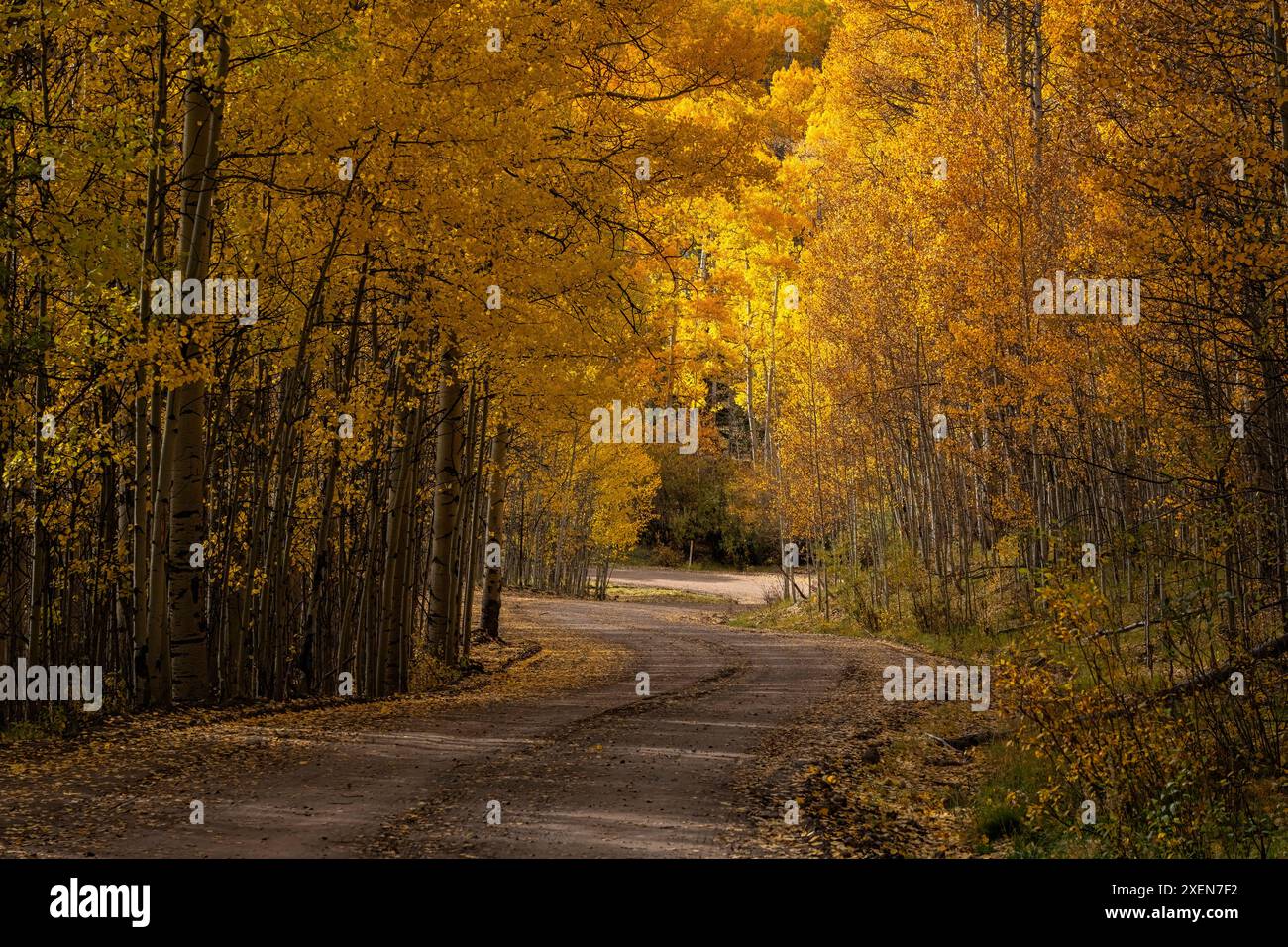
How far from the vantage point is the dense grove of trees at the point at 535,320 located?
8.47 m

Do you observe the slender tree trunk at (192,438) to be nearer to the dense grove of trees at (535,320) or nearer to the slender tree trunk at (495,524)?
the dense grove of trees at (535,320)

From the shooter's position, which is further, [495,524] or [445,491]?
[495,524]

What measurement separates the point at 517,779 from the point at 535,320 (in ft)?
17.7

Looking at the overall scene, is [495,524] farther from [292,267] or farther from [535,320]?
[292,267]

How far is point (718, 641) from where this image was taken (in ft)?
70.9

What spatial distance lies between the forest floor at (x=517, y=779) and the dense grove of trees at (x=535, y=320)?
1198 mm

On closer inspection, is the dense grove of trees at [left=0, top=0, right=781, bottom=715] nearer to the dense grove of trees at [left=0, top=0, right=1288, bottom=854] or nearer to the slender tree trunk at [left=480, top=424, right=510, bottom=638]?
the dense grove of trees at [left=0, top=0, right=1288, bottom=854]

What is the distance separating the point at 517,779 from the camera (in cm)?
807

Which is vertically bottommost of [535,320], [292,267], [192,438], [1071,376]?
[192,438]

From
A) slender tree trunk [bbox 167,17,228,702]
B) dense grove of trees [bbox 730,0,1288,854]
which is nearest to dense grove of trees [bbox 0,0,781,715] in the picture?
slender tree trunk [bbox 167,17,228,702]

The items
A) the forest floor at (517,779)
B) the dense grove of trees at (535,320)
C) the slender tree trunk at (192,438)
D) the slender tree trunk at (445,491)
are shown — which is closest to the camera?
the forest floor at (517,779)

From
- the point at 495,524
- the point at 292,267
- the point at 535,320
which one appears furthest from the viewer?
the point at 495,524

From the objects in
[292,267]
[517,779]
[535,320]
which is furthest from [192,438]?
[517,779]

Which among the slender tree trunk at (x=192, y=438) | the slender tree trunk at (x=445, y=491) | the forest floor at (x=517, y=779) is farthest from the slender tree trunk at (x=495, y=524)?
the slender tree trunk at (x=192, y=438)
